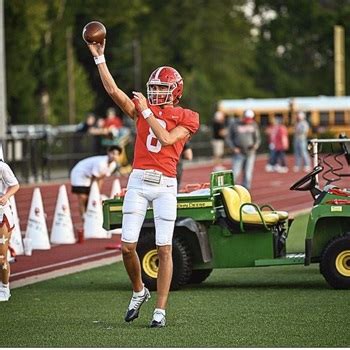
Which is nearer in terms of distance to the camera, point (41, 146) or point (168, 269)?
point (168, 269)

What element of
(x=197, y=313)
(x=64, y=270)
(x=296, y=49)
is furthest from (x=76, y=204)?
(x=296, y=49)

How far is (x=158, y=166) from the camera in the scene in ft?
36.5

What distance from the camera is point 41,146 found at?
38.5 metres

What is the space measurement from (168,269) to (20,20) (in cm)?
4210

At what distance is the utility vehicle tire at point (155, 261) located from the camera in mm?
13891

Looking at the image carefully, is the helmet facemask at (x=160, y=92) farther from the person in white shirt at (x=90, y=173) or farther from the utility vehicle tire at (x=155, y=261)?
the person in white shirt at (x=90, y=173)

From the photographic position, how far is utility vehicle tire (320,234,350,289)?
44.7 ft

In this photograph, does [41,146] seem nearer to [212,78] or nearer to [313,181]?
[313,181]

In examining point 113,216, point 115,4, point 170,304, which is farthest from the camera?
point 115,4

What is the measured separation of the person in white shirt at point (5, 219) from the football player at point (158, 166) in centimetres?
220

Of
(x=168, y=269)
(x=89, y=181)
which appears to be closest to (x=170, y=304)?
(x=168, y=269)

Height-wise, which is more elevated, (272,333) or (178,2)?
(178,2)

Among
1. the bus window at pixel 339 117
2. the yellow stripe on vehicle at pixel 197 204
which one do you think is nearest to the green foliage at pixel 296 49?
the bus window at pixel 339 117

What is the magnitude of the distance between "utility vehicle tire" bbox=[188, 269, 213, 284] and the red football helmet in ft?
11.9
